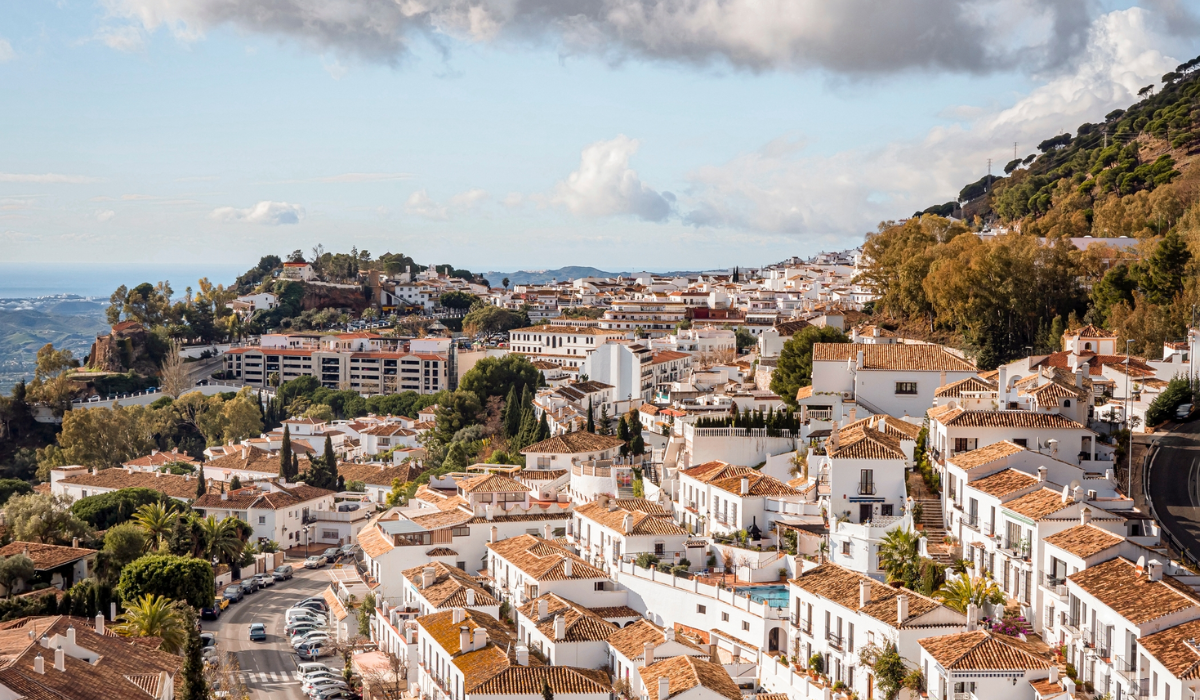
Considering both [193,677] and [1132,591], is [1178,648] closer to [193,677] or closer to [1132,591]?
[1132,591]

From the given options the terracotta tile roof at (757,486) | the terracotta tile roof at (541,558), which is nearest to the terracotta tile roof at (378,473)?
the terracotta tile roof at (541,558)

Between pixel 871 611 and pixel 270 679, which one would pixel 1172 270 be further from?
pixel 270 679

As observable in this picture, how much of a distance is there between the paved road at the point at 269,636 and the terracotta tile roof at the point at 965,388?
17965mm

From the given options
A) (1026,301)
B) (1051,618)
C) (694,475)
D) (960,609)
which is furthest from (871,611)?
(1026,301)

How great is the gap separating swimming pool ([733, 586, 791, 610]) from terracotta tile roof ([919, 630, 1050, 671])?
5.93 m

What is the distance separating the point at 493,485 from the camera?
39.1 m

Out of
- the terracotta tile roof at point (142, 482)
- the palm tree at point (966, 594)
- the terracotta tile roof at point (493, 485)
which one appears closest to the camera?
→ the palm tree at point (966, 594)

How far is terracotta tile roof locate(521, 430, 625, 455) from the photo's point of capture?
141 feet

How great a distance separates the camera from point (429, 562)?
35875mm

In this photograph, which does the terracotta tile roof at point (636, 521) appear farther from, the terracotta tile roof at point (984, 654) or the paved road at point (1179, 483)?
the terracotta tile roof at point (984, 654)

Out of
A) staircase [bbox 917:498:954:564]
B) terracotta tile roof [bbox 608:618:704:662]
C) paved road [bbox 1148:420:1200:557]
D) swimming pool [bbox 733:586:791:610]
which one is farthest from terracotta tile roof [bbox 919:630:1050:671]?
terracotta tile roof [bbox 608:618:704:662]

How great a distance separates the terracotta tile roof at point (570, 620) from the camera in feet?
88.7

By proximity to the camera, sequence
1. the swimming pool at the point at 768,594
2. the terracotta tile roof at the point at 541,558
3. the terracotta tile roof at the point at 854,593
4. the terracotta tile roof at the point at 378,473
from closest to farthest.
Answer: the terracotta tile roof at the point at 854,593
the swimming pool at the point at 768,594
the terracotta tile roof at the point at 541,558
the terracotta tile roof at the point at 378,473

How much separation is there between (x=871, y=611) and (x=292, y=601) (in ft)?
81.5
